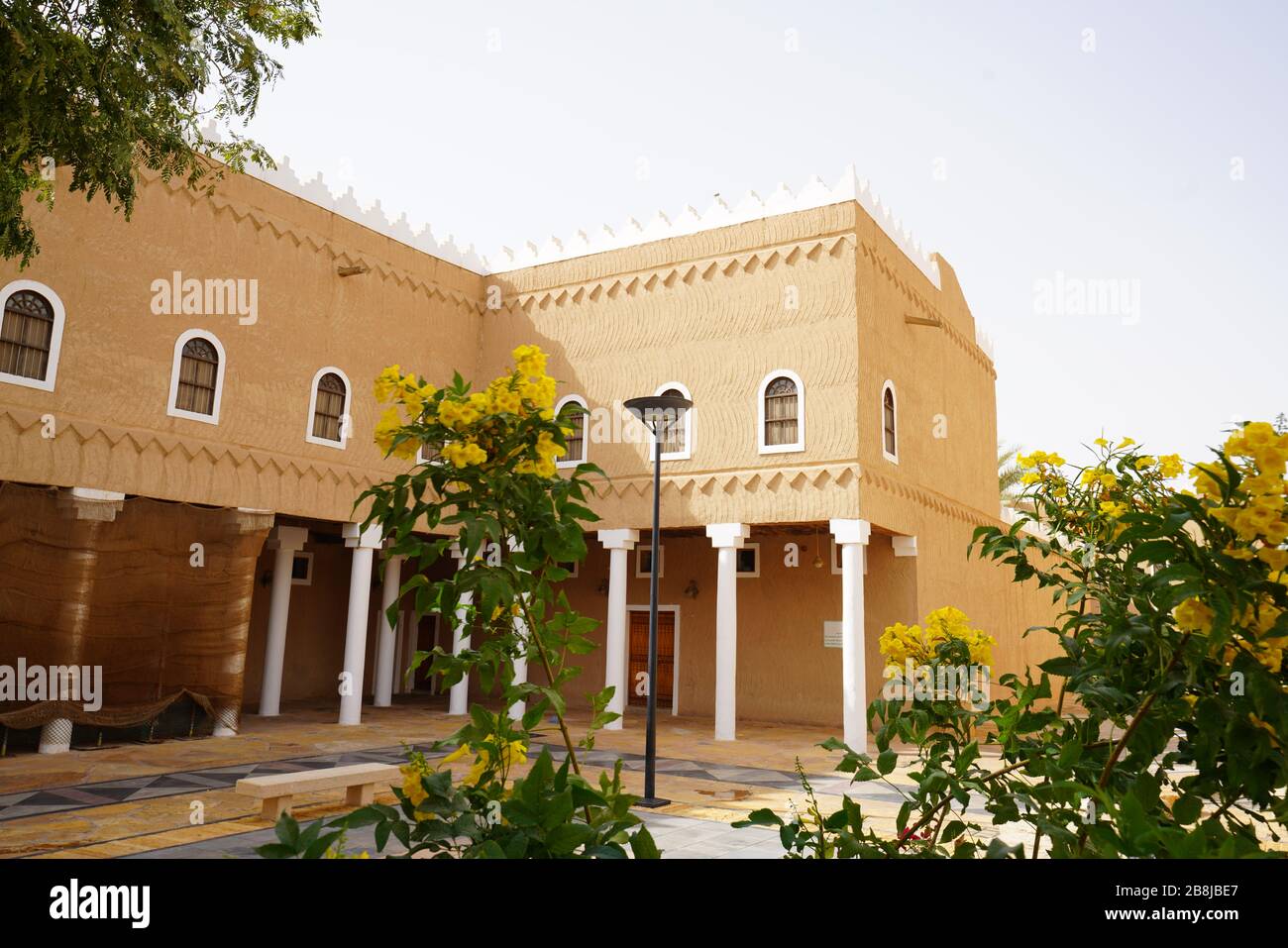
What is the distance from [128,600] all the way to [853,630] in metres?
11.6

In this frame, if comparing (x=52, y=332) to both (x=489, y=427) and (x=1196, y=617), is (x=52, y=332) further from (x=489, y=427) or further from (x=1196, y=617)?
(x=1196, y=617)

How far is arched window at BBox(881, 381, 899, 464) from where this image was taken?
15.7 m

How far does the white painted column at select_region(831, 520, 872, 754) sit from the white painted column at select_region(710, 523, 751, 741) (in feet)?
6.42

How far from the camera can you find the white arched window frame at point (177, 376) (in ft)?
44.4

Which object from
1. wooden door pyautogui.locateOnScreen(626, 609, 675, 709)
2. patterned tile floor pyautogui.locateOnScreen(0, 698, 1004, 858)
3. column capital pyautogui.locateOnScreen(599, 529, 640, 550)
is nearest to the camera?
patterned tile floor pyautogui.locateOnScreen(0, 698, 1004, 858)

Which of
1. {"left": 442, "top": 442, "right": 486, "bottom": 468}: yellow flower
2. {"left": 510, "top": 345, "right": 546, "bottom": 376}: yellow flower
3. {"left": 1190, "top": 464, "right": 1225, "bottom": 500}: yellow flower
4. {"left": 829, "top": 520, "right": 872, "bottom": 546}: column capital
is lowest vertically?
{"left": 1190, "top": 464, "right": 1225, "bottom": 500}: yellow flower

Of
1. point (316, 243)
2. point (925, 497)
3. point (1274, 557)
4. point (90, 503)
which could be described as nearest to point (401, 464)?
point (316, 243)

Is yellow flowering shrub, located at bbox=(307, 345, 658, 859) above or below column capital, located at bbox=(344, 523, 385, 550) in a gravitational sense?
below

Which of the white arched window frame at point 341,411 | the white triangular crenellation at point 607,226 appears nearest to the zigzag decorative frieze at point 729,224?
the white triangular crenellation at point 607,226

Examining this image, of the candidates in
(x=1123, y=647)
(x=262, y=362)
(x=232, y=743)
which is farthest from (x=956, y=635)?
(x=262, y=362)

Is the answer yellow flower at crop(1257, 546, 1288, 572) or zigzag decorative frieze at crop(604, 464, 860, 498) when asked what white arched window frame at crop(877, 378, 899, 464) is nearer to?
zigzag decorative frieze at crop(604, 464, 860, 498)

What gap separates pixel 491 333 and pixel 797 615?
9.13 meters

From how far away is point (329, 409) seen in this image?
52.2 feet

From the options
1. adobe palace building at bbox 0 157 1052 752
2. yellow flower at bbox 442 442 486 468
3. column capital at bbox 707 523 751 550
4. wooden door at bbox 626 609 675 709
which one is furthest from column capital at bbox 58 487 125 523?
yellow flower at bbox 442 442 486 468
